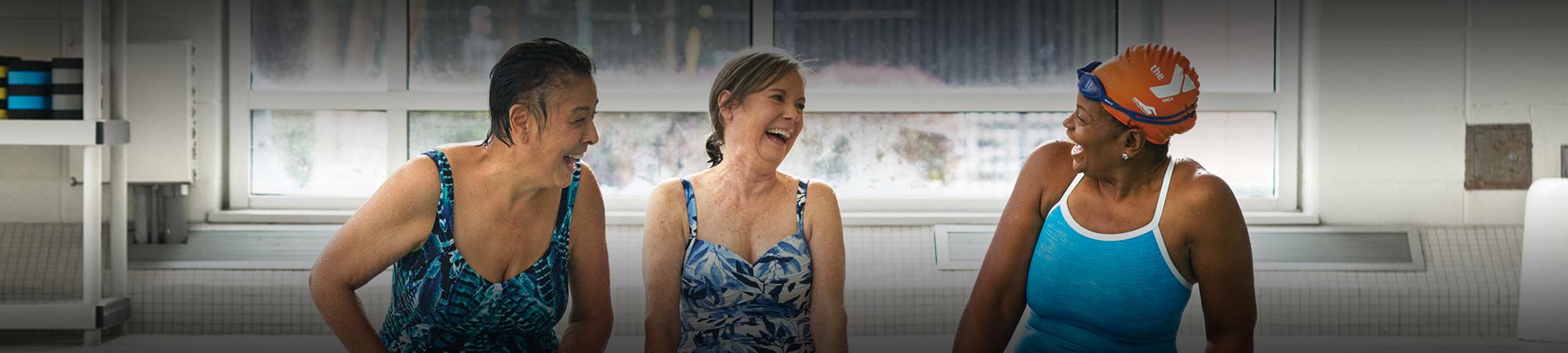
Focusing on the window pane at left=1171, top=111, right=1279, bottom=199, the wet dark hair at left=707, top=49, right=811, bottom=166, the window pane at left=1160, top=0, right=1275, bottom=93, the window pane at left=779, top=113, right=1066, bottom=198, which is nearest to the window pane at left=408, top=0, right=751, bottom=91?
the window pane at left=779, top=113, right=1066, bottom=198

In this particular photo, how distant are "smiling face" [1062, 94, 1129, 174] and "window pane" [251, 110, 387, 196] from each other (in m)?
4.03

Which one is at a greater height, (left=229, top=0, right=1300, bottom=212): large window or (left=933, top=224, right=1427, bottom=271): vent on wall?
(left=229, top=0, right=1300, bottom=212): large window

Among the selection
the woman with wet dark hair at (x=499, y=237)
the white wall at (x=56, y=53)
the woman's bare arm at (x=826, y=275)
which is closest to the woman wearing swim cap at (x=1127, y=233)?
the woman's bare arm at (x=826, y=275)

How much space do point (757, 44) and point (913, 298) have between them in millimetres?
1263

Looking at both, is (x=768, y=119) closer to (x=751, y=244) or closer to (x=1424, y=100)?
(x=751, y=244)

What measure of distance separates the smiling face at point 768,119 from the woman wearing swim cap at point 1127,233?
445 mm

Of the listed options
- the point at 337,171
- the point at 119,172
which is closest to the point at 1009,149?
the point at 337,171

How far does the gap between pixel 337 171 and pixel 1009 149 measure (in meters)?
2.96

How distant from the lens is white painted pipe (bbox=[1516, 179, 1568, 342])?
466 cm

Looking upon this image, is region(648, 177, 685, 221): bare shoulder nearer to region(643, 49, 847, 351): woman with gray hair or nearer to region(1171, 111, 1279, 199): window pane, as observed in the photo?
region(643, 49, 847, 351): woman with gray hair

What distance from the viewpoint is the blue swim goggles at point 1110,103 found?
70.7 inches

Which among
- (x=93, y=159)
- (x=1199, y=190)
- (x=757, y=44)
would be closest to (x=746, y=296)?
(x=1199, y=190)

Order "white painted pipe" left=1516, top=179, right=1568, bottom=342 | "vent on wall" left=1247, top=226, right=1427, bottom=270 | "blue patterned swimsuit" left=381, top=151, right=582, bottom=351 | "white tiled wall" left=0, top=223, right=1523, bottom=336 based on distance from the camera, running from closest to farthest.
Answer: "blue patterned swimsuit" left=381, top=151, right=582, bottom=351, "white painted pipe" left=1516, top=179, right=1568, bottom=342, "white tiled wall" left=0, top=223, right=1523, bottom=336, "vent on wall" left=1247, top=226, right=1427, bottom=270

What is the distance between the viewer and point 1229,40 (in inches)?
207
